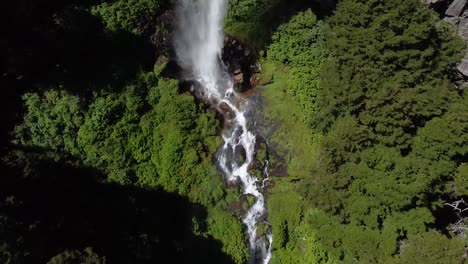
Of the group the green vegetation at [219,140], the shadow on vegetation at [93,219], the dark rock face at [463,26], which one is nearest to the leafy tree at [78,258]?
the green vegetation at [219,140]

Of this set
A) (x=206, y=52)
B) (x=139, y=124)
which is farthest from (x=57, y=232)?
(x=206, y=52)

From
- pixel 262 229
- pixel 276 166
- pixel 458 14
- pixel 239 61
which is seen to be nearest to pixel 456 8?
pixel 458 14

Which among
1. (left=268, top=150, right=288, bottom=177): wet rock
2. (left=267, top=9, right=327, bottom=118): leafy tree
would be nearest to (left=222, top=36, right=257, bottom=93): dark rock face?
(left=267, top=9, right=327, bottom=118): leafy tree

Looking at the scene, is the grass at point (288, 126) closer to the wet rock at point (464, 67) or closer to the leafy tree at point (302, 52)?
the leafy tree at point (302, 52)

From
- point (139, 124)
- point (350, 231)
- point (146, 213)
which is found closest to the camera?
point (350, 231)

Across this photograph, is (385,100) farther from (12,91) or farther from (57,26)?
(12,91)
